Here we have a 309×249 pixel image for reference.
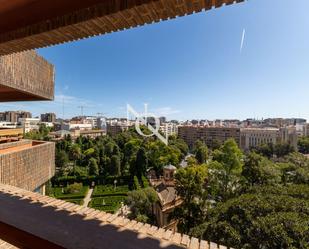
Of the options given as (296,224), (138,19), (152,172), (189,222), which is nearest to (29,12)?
(138,19)

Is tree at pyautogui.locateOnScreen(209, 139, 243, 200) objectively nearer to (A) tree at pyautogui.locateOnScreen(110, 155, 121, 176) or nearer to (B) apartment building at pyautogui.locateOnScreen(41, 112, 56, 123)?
(A) tree at pyautogui.locateOnScreen(110, 155, 121, 176)

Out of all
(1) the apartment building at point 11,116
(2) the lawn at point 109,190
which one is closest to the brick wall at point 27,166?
(2) the lawn at point 109,190

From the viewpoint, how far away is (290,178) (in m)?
14.4

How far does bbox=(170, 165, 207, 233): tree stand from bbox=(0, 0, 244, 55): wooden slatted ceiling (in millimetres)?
10221

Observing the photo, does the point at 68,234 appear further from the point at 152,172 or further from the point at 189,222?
the point at 152,172

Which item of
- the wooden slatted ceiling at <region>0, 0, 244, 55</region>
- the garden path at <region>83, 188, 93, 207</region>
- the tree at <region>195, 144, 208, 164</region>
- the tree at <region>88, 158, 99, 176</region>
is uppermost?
the wooden slatted ceiling at <region>0, 0, 244, 55</region>

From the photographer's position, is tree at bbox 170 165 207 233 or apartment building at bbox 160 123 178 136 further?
apartment building at bbox 160 123 178 136

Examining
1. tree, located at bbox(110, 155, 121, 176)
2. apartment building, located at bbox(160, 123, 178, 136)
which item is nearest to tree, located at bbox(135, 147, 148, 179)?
tree, located at bbox(110, 155, 121, 176)

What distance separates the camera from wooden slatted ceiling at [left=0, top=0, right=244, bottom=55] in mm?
1650

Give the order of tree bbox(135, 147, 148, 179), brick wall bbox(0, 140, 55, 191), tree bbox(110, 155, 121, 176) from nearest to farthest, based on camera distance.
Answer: brick wall bbox(0, 140, 55, 191) → tree bbox(135, 147, 148, 179) → tree bbox(110, 155, 121, 176)

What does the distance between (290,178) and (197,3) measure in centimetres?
1552

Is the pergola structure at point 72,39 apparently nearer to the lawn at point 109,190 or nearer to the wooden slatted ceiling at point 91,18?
the wooden slatted ceiling at point 91,18

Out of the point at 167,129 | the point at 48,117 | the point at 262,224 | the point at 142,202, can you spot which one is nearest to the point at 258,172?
A: the point at 142,202

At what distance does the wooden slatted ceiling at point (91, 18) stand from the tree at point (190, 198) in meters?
10.2
